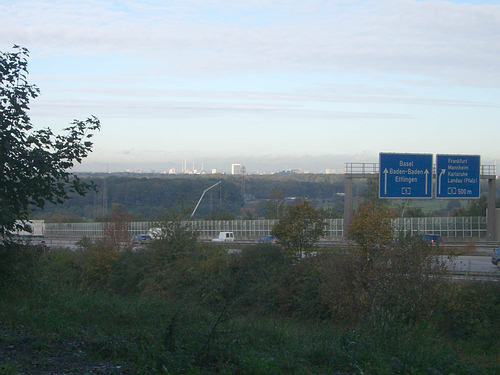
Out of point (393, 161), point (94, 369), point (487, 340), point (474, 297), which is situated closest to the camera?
point (94, 369)

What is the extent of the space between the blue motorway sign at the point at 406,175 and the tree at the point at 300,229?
192 inches

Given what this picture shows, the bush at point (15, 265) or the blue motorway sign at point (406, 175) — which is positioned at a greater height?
the blue motorway sign at point (406, 175)

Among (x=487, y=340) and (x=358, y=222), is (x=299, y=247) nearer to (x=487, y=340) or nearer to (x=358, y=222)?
(x=358, y=222)

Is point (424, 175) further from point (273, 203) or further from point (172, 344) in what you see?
point (273, 203)

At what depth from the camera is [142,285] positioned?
33.0 m

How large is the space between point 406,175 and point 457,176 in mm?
3199

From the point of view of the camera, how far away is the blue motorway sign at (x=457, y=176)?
3219cm

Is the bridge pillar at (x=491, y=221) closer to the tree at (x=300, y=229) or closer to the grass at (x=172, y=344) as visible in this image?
the tree at (x=300, y=229)

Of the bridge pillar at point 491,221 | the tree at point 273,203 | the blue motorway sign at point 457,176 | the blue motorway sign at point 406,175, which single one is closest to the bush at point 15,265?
the blue motorway sign at point 406,175

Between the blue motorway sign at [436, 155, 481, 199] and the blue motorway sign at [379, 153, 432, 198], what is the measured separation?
0.80 m

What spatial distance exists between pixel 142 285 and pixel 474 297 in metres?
18.9

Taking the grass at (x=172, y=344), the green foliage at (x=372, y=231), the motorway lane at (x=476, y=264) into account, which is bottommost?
the motorway lane at (x=476, y=264)

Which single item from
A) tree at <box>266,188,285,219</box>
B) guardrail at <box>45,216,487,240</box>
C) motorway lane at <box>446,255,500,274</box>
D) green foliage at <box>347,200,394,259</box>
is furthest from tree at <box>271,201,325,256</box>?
tree at <box>266,188,285,219</box>

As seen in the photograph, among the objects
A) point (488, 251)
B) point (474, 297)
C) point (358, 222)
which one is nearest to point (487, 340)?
point (474, 297)
